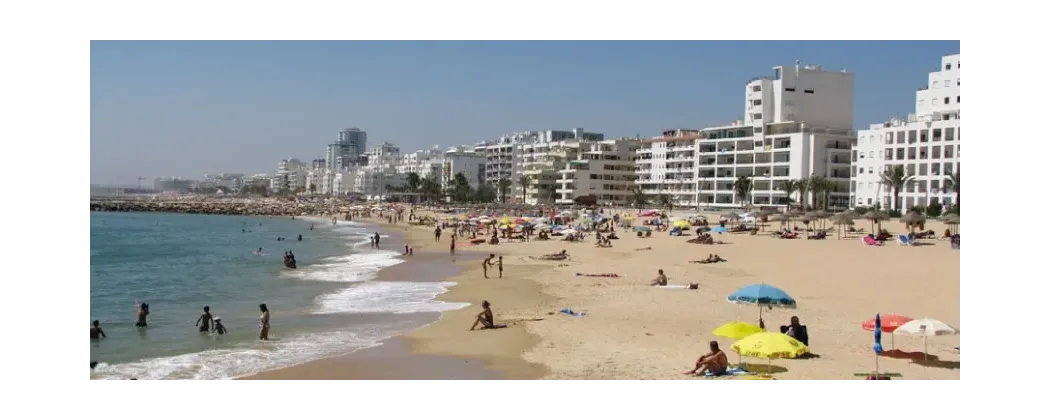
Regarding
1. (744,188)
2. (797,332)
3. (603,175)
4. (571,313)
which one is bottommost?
(571,313)

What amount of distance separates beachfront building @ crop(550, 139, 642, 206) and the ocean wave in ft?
197

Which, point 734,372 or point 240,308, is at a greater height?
point 734,372

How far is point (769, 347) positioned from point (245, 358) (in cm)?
910

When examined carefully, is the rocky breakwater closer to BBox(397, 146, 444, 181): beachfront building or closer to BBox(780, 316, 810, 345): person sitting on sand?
BBox(397, 146, 444, 181): beachfront building

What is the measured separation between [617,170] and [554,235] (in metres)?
54.0

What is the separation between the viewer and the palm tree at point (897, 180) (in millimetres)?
54250

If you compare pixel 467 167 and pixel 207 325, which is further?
pixel 467 167

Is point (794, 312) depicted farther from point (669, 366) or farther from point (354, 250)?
point (354, 250)

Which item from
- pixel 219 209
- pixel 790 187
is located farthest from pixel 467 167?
pixel 790 187

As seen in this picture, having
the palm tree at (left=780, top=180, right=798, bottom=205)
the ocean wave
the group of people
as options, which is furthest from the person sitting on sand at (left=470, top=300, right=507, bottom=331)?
the palm tree at (left=780, top=180, right=798, bottom=205)

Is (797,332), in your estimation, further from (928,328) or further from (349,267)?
(349,267)

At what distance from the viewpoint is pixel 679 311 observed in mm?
18500

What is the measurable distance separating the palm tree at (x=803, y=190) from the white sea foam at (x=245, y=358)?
178 ft

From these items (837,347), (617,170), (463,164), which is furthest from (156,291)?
(463,164)
